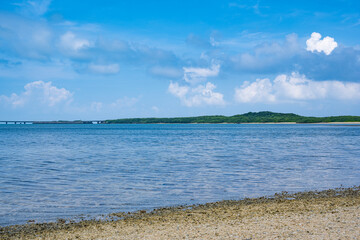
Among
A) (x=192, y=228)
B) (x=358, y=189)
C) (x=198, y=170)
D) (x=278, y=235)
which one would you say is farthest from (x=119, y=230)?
(x=198, y=170)

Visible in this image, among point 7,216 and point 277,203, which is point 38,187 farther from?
point 277,203

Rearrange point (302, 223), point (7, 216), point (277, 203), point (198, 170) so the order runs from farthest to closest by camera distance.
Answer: point (198, 170) → point (277, 203) → point (7, 216) → point (302, 223)

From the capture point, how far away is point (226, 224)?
37.1 ft

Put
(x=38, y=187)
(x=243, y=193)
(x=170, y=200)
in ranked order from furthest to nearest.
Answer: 1. (x=38, y=187)
2. (x=243, y=193)
3. (x=170, y=200)

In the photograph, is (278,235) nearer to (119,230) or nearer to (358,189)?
(119,230)

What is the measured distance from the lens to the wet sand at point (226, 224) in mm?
10023

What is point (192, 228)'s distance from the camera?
36.0 ft

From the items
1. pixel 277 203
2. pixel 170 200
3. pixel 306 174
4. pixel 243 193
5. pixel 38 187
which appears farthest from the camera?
pixel 306 174

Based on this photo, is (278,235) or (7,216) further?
(7,216)

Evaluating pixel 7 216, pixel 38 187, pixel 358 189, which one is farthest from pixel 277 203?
pixel 38 187

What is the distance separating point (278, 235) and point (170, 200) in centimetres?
745

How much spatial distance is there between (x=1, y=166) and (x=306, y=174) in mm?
24902

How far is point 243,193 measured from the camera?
17.7 metres

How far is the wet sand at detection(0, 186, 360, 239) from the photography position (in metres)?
10.0
